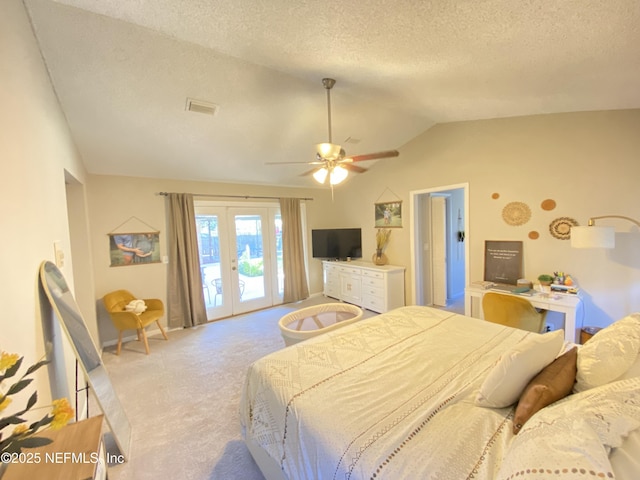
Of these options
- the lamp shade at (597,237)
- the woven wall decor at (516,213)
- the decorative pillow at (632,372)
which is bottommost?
the decorative pillow at (632,372)

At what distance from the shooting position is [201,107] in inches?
110

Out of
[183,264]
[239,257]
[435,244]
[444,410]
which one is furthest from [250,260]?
[444,410]

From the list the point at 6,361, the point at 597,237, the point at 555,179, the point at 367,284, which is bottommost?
the point at 367,284

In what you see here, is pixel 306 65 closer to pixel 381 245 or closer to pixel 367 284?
pixel 381 245

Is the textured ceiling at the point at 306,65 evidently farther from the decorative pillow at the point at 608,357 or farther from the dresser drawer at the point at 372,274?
the dresser drawer at the point at 372,274

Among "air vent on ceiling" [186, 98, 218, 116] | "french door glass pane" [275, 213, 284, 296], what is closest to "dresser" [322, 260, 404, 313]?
"french door glass pane" [275, 213, 284, 296]

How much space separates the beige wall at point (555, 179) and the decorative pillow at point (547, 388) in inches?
90.2

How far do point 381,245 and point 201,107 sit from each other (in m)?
3.49

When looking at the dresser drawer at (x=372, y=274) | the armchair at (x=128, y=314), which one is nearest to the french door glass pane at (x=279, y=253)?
the dresser drawer at (x=372, y=274)

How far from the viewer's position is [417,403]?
132 centimetres

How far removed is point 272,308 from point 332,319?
232 cm

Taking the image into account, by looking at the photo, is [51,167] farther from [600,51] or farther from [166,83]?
[600,51]

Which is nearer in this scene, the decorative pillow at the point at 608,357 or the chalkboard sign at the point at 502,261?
the decorative pillow at the point at 608,357

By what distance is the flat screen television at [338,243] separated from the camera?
214 inches
